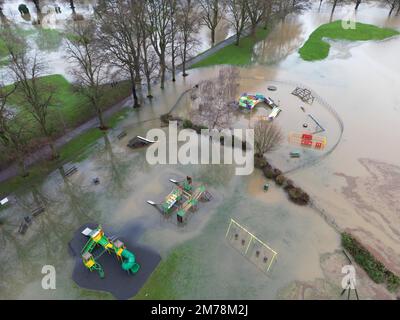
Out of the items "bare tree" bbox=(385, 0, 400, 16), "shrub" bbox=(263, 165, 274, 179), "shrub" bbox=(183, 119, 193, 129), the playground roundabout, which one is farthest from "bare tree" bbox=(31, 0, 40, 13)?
"bare tree" bbox=(385, 0, 400, 16)

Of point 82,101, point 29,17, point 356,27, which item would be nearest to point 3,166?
point 82,101

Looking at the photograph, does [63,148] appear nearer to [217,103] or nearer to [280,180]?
[217,103]

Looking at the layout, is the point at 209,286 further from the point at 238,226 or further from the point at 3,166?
A: the point at 3,166

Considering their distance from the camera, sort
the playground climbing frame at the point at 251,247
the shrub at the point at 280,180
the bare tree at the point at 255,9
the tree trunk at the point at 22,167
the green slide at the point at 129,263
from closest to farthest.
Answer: the green slide at the point at 129,263, the playground climbing frame at the point at 251,247, the shrub at the point at 280,180, the tree trunk at the point at 22,167, the bare tree at the point at 255,9
